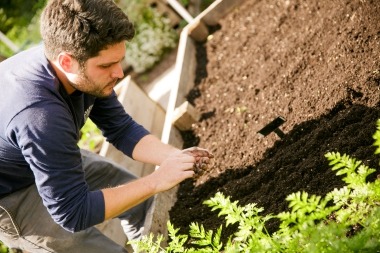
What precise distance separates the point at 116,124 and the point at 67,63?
755mm

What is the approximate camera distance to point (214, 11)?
4.34 meters

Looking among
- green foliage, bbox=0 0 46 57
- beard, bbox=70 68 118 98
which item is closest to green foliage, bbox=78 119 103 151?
beard, bbox=70 68 118 98

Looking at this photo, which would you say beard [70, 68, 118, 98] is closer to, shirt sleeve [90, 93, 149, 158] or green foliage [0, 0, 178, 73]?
shirt sleeve [90, 93, 149, 158]

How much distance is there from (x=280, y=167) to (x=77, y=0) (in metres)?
1.57

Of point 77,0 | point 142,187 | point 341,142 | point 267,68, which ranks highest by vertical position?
point 77,0

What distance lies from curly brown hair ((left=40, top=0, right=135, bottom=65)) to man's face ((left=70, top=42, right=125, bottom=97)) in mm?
35

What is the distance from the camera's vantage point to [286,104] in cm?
303

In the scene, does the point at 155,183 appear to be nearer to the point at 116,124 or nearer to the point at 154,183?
the point at 154,183

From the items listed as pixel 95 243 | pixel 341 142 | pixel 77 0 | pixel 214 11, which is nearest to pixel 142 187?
pixel 95 243

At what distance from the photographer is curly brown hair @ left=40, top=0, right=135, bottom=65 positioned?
6.65 feet

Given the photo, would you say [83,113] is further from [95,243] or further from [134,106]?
[134,106]

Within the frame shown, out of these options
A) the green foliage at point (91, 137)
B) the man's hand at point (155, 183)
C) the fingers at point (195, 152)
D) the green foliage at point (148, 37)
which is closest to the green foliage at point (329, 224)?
the man's hand at point (155, 183)

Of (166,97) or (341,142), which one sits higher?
(166,97)

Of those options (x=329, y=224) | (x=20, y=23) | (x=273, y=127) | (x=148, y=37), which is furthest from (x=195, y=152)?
(x=20, y=23)
